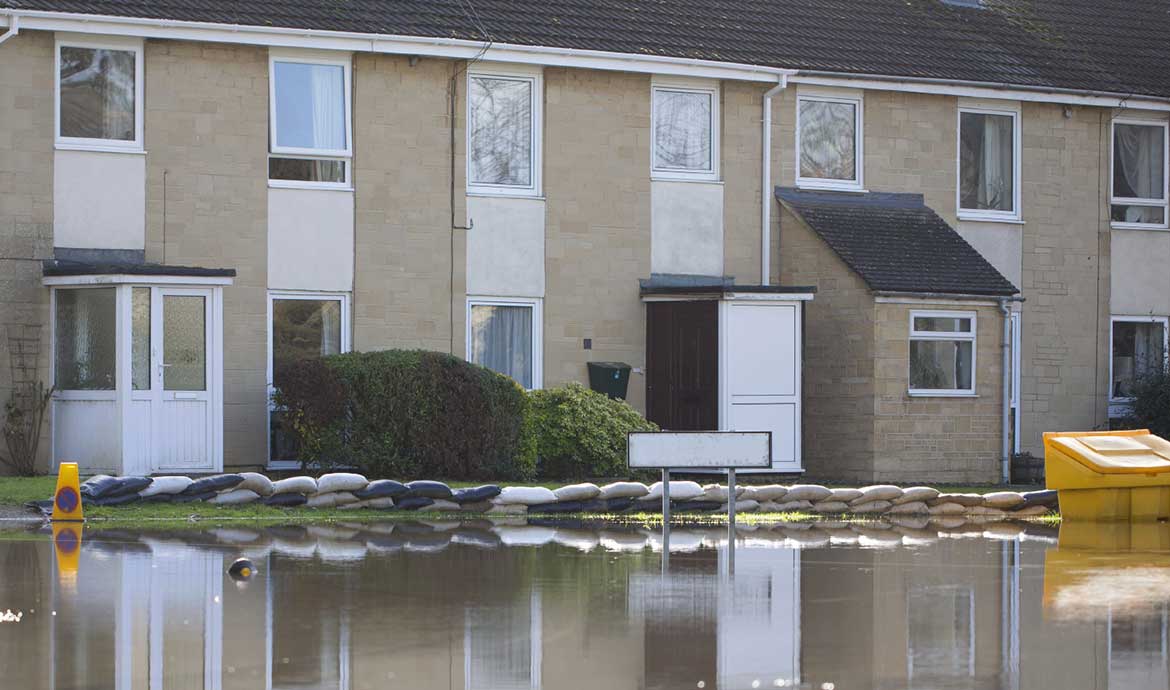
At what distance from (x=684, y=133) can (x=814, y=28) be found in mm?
3283

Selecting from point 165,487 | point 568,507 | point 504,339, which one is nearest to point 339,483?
point 165,487

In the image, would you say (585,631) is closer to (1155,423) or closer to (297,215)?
(297,215)

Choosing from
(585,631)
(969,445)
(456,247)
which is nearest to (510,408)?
(456,247)

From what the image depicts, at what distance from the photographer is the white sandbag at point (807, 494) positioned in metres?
20.7

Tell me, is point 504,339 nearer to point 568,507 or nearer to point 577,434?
point 577,434

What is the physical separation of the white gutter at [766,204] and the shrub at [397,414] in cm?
569

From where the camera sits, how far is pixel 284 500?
19359 millimetres

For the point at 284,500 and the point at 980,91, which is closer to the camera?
the point at 284,500

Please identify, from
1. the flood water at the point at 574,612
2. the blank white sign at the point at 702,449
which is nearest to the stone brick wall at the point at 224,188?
the flood water at the point at 574,612

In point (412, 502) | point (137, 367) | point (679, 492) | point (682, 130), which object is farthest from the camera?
point (682, 130)

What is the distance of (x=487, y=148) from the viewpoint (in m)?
25.4

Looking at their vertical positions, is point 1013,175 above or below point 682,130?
below

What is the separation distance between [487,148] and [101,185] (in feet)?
17.6

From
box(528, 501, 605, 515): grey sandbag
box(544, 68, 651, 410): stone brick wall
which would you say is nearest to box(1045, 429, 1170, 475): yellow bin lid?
box(528, 501, 605, 515): grey sandbag
